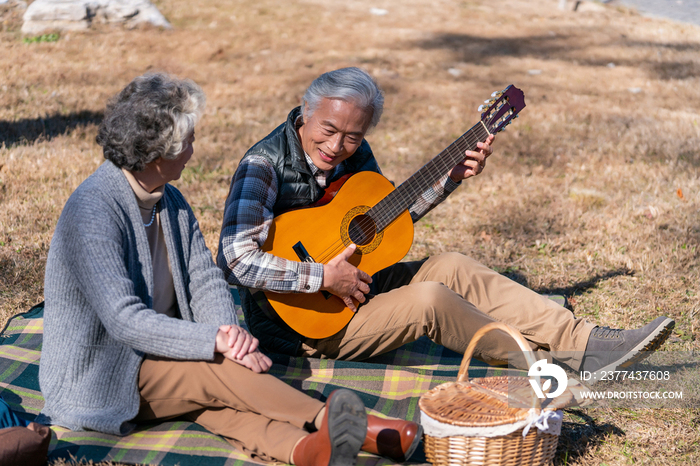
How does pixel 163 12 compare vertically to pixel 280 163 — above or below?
below

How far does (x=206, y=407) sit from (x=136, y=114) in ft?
4.10

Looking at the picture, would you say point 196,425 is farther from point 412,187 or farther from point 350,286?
point 412,187

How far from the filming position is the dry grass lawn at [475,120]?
13.8 feet

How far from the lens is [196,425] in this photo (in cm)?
269

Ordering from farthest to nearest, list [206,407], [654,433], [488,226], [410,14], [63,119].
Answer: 1. [410,14]
2. [63,119]
3. [488,226]
4. [654,433]
5. [206,407]

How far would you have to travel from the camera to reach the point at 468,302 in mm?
3061

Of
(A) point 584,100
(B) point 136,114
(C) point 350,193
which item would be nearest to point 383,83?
(A) point 584,100

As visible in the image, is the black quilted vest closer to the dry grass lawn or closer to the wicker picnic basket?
the wicker picnic basket

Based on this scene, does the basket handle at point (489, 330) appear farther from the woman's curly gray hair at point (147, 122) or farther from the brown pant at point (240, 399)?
the woman's curly gray hair at point (147, 122)

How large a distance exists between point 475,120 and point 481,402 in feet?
21.3

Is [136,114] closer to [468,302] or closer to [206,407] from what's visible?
[206,407]

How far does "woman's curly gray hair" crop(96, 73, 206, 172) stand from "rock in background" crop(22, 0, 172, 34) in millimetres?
9708

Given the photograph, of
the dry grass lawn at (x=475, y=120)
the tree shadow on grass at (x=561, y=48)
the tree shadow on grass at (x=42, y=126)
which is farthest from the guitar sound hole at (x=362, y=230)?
the tree shadow on grass at (x=561, y=48)

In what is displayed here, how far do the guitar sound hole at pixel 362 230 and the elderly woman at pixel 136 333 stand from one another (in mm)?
922
